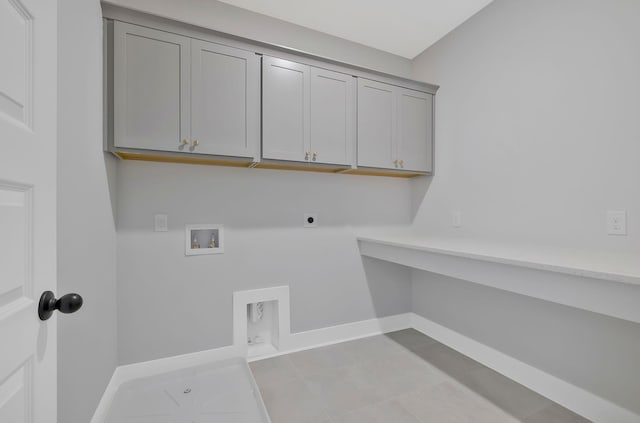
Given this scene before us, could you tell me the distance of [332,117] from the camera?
214 cm

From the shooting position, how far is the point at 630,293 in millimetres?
1026

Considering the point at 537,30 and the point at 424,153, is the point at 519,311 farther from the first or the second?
the point at 537,30

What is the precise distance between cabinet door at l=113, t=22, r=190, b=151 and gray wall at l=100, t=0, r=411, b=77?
0.24 meters

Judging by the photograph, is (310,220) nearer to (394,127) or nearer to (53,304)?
(394,127)

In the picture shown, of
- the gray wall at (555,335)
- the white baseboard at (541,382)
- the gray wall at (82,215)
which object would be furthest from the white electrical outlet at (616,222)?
the gray wall at (82,215)

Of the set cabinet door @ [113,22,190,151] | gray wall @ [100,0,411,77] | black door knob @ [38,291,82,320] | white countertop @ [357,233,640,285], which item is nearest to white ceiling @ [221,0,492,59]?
gray wall @ [100,0,411,77]

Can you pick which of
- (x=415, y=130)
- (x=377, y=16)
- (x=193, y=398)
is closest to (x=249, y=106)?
(x=377, y=16)

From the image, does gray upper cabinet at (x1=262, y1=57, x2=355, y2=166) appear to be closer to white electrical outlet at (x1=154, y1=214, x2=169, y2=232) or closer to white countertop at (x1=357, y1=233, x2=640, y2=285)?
white electrical outlet at (x1=154, y1=214, x2=169, y2=232)

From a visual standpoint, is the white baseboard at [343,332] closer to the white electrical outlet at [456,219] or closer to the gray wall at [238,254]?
the gray wall at [238,254]

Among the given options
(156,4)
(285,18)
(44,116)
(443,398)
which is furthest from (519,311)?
(156,4)

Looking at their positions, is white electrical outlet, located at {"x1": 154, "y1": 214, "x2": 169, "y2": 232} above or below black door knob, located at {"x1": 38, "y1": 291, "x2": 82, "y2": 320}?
above

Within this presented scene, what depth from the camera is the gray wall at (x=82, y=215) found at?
3.54 ft

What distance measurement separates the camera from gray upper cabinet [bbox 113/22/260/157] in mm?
1591

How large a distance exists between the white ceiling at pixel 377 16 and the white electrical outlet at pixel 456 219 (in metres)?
1.54
